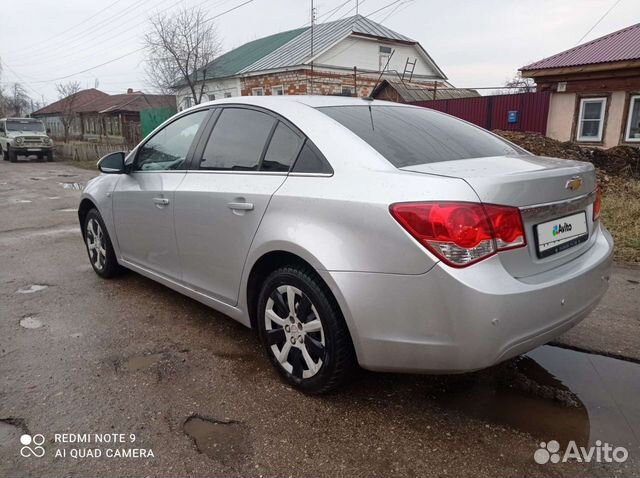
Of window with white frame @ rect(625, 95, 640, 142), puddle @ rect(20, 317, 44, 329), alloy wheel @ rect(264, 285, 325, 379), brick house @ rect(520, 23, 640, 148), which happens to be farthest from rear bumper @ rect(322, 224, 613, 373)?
window with white frame @ rect(625, 95, 640, 142)

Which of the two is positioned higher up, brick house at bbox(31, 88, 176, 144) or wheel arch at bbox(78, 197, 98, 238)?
brick house at bbox(31, 88, 176, 144)

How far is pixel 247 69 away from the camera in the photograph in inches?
986

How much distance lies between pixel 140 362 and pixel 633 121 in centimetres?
1479

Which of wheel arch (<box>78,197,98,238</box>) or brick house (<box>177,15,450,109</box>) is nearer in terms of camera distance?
wheel arch (<box>78,197,98,238</box>)

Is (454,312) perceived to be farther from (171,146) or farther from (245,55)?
(245,55)

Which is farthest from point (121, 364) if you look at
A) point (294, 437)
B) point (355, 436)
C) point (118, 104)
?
point (118, 104)

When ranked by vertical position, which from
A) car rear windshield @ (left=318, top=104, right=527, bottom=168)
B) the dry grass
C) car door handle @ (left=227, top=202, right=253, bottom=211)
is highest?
car rear windshield @ (left=318, top=104, right=527, bottom=168)

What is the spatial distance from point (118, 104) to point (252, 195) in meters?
43.9

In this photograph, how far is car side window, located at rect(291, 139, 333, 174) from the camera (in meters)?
2.40

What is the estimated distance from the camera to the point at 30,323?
11.7 ft

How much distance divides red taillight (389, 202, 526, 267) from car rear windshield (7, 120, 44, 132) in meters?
25.7

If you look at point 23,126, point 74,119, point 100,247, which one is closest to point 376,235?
point 100,247

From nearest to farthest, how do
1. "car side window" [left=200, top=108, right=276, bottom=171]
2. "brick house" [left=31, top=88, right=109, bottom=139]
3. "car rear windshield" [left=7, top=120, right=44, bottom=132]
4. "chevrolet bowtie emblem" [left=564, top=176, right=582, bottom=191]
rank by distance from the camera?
"chevrolet bowtie emblem" [left=564, top=176, right=582, bottom=191] → "car side window" [left=200, top=108, right=276, bottom=171] → "car rear windshield" [left=7, top=120, right=44, bottom=132] → "brick house" [left=31, top=88, right=109, bottom=139]

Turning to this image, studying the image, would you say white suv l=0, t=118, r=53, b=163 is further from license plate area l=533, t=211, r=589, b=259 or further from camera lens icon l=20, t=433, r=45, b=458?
license plate area l=533, t=211, r=589, b=259
